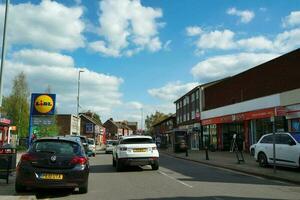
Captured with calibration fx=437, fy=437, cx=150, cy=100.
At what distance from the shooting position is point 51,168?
11.6m

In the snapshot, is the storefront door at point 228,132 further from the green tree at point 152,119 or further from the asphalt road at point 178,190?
the green tree at point 152,119

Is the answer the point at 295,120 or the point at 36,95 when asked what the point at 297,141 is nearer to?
the point at 295,120

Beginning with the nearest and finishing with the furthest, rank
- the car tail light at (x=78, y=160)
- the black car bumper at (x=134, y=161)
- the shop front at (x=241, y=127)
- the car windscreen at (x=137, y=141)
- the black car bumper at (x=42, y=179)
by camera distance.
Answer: the black car bumper at (x=42, y=179), the car tail light at (x=78, y=160), the black car bumper at (x=134, y=161), the car windscreen at (x=137, y=141), the shop front at (x=241, y=127)

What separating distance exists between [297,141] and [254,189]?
709 centimetres

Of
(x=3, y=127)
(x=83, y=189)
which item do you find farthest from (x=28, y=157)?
(x=3, y=127)

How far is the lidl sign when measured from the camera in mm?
26688

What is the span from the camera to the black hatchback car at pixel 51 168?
11.5m

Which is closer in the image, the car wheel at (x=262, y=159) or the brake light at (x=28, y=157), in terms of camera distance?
the brake light at (x=28, y=157)

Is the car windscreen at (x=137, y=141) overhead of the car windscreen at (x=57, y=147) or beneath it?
overhead

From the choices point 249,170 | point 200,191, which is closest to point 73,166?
point 200,191

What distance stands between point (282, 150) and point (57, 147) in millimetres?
11827

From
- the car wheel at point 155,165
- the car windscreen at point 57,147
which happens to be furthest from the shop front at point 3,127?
the car windscreen at point 57,147

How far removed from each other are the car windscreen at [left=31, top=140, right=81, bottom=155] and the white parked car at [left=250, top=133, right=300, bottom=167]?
10.9m

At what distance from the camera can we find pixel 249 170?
20109mm
